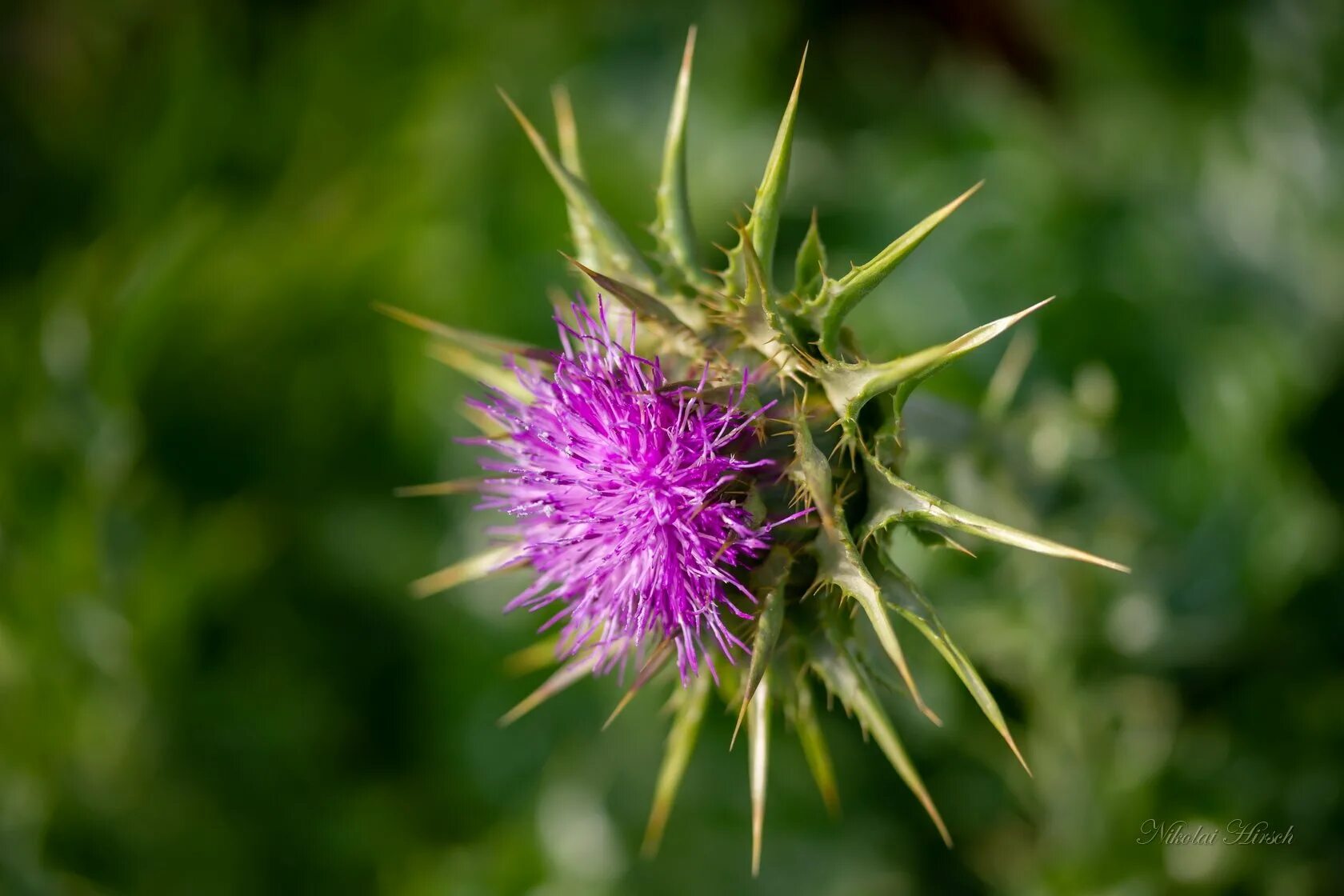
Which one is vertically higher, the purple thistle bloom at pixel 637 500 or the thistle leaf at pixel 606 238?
the thistle leaf at pixel 606 238

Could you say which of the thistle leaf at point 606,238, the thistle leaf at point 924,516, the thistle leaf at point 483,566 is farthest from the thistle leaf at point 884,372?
the thistle leaf at point 483,566

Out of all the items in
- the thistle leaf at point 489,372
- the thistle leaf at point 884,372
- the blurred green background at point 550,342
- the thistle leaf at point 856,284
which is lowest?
the blurred green background at point 550,342

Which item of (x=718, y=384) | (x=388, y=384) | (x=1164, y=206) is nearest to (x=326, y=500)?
(x=388, y=384)

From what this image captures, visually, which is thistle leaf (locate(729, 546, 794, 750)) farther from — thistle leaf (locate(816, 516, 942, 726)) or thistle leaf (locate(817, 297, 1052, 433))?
thistle leaf (locate(817, 297, 1052, 433))

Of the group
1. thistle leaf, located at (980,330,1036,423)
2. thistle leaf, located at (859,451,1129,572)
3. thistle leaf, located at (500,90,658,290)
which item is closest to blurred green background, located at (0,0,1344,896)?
thistle leaf, located at (980,330,1036,423)

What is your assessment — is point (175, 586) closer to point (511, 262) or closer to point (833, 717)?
point (511, 262)

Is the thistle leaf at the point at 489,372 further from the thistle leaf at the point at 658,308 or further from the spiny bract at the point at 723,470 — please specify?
the thistle leaf at the point at 658,308
